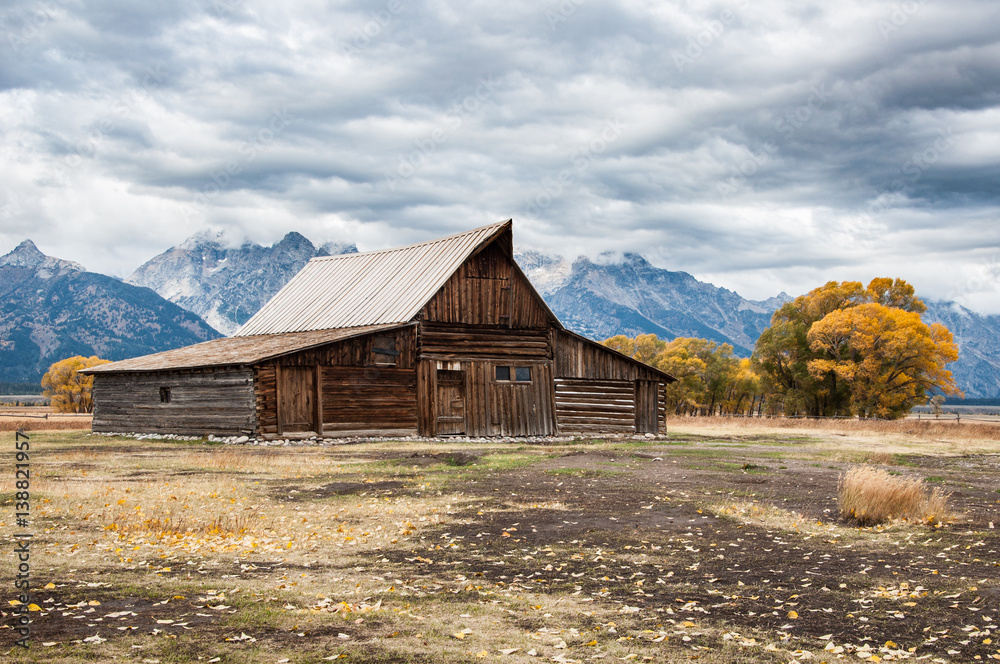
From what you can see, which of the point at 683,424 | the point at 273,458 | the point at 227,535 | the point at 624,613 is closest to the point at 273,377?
the point at 273,458

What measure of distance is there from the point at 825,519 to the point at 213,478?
12.6 m

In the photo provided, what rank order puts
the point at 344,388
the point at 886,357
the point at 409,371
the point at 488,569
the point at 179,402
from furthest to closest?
the point at 886,357, the point at 409,371, the point at 179,402, the point at 344,388, the point at 488,569

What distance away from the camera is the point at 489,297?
37.1 metres

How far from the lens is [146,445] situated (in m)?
30.4

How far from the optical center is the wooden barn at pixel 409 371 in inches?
1254

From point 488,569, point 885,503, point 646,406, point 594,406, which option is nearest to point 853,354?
point 646,406

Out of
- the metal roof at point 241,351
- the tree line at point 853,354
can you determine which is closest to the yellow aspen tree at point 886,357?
the tree line at point 853,354

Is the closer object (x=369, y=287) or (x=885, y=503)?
(x=885, y=503)

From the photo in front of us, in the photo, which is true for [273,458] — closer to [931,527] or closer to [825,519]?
[825,519]

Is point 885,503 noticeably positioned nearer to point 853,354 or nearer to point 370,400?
point 370,400

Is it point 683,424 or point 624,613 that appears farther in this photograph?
point 683,424

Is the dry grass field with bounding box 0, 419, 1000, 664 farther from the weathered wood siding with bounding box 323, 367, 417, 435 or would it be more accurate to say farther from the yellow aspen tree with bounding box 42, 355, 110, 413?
the yellow aspen tree with bounding box 42, 355, 110, 413

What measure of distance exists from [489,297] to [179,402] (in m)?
13.5

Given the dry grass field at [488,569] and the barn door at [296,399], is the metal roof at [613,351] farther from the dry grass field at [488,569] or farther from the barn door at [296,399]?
the dry grass field at [488,569]
